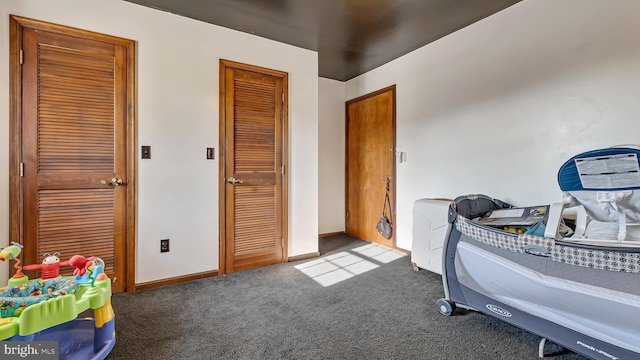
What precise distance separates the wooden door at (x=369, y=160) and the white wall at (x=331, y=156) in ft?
0.40

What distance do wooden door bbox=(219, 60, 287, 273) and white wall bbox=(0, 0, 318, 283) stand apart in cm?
10

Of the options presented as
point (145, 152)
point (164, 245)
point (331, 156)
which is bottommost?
point (164, 245)

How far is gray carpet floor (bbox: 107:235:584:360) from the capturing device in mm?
1635

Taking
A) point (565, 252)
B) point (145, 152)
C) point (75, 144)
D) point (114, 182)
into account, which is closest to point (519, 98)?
point (565, 252)

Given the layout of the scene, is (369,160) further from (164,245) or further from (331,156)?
(164,245)

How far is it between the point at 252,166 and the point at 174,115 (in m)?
0.85

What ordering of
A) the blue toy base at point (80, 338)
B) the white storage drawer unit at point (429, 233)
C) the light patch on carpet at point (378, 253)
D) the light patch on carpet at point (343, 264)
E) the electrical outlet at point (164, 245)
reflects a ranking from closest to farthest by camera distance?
1. the blue toy base at point (80, 338)
2. the electrical outlet at point (164, 245)
3. the white storage drawer unit at point (429, 233)
4. the light patch on carpet at point (343, 264)
5. the light patch on carpet at point (378, 253)

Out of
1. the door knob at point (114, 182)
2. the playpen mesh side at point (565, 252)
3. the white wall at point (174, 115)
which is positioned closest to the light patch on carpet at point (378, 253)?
the playpen mesh side at point (565, 252)

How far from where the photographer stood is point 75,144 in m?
2.24

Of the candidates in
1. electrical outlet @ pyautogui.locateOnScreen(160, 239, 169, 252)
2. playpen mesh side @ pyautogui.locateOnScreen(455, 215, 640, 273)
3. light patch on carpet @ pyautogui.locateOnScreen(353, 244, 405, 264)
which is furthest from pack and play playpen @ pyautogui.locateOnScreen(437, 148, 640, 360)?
electrical outlet @ pyautogui.locateOnScreen(160, 239, 169, 252)

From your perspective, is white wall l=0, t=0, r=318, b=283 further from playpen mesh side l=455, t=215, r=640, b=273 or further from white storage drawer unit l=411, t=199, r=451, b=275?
playpen mesh side l=455, t=215, r=640, b=273

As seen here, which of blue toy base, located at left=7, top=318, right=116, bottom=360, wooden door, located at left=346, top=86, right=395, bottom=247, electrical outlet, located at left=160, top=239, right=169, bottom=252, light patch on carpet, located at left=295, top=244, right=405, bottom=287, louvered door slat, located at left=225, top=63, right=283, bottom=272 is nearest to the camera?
blue toy base, located at left=7, top=318, right=116, bottom=360

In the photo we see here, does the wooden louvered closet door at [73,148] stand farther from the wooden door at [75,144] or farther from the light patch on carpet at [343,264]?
the light patch on carpet at [343,264]

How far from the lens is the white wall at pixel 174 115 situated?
2.38 m
